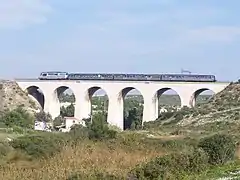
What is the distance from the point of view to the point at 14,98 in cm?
7575

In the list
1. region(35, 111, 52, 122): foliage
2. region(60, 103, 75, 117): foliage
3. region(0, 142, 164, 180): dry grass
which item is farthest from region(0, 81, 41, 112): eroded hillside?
region(0, 142, 164, 180): dry grass

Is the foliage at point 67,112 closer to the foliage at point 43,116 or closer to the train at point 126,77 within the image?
the train at point 126,77

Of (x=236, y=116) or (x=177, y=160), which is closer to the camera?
(x=177, y=160)

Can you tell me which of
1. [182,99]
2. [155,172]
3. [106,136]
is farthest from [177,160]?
[182,99]

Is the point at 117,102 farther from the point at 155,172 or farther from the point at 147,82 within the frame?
the point at 155,172

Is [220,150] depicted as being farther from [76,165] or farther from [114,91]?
[114,91]

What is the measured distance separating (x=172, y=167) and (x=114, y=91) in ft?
197

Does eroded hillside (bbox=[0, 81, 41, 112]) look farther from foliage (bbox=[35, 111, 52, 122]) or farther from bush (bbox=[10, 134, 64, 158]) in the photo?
bush (bbox=[10, 134, 64, 158])

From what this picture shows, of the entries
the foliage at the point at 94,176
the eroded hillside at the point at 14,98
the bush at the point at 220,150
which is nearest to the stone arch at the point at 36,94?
the eroded hillside at the point at 14,98

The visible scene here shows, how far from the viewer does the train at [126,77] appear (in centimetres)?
6919

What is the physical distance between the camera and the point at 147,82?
69.9 meters

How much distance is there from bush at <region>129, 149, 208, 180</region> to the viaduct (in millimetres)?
54177

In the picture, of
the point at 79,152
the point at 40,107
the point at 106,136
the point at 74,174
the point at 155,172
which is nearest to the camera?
the point at 74,174

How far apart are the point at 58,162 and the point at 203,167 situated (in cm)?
352
